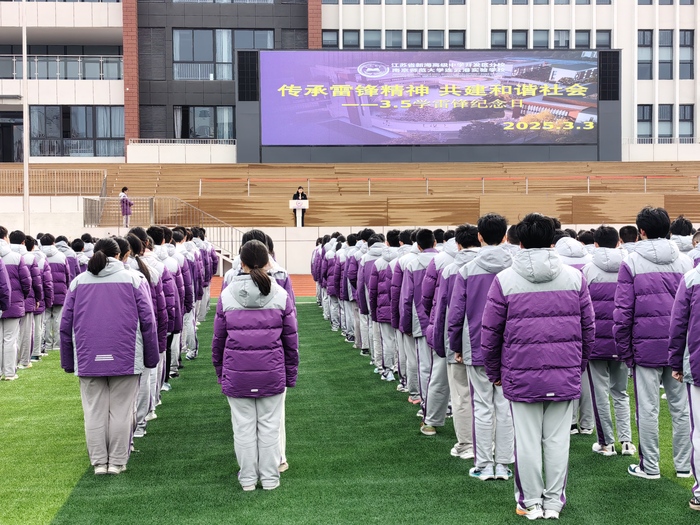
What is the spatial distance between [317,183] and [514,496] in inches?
1264

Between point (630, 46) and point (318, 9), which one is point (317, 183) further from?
point (630, 46)

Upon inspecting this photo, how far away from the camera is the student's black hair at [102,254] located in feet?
25.0

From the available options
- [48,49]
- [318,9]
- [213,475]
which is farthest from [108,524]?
[48,49]

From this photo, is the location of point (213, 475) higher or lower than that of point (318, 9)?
lower

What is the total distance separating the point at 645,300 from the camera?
758 centimetres

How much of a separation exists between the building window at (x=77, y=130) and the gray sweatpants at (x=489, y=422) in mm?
43397

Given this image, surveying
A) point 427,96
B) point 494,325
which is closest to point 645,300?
point 494,325

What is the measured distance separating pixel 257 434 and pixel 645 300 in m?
3.55

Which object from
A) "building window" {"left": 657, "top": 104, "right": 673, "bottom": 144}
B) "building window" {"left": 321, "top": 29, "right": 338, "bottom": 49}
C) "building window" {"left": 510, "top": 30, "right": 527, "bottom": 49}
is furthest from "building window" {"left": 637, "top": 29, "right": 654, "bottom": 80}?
"building window" {"left": 321, "top": 29, "right": 338, "bottom": 49}

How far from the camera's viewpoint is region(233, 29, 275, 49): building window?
4859cm

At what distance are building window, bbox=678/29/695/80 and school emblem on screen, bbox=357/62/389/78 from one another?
2109 centimetres

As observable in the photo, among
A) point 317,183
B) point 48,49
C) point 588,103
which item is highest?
point 48,49

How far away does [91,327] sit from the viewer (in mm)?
7730

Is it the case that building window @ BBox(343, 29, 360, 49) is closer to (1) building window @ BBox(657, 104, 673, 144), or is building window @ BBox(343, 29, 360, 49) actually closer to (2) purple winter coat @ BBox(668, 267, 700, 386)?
(1) building window @ BBox(657, 104, 673, 144)
